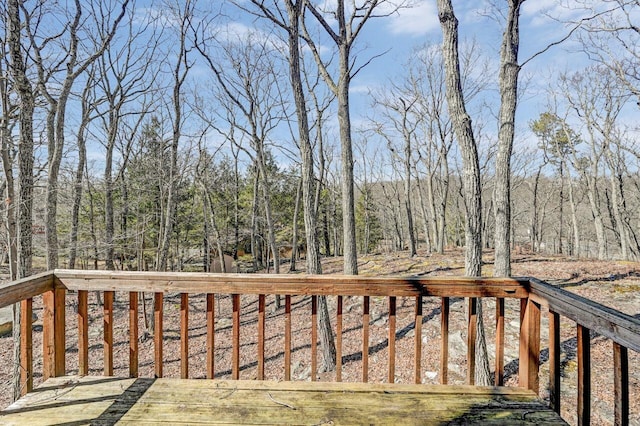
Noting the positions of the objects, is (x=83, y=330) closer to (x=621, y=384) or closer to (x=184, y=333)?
(x=184, y=333)

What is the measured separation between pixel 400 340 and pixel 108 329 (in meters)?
4.70

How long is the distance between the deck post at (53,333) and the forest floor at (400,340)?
1.88 m

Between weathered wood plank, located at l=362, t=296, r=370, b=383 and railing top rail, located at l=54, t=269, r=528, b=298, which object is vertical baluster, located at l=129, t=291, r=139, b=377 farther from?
weathered wood plank, located at l=362, t=296, r=370, b=383

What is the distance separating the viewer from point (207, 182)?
13.4 m

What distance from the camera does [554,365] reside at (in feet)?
6.37

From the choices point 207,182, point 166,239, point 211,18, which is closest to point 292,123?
point 207,182

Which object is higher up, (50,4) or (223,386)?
A: (50,4)

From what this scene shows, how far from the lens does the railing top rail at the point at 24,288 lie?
1.77m

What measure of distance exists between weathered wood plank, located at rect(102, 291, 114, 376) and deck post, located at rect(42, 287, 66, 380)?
29cm

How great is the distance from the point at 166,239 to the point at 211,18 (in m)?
5.78

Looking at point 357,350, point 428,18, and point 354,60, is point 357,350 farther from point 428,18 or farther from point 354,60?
point 428,18

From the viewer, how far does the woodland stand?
4859 millimetres

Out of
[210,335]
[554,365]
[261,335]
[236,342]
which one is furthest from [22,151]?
[554,365]

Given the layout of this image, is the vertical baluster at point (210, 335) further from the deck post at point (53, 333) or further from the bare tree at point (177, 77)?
the bare tree at point (177, 77)
